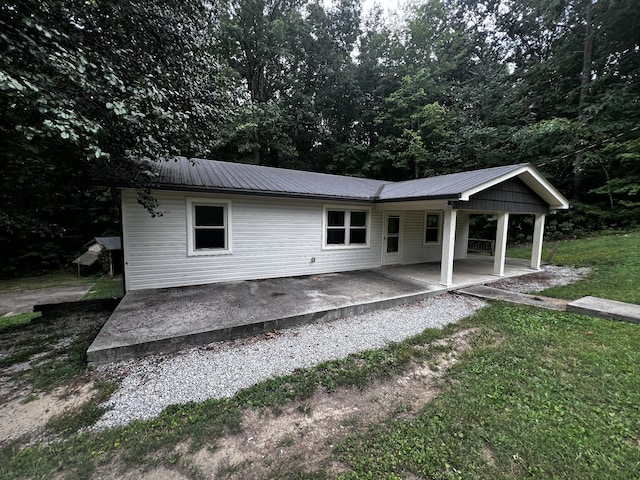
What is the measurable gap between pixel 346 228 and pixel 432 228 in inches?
151

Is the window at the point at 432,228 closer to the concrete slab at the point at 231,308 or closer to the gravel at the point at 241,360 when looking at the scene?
the concrete slab at the point at 231,308

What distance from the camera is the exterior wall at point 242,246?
18.4 feet

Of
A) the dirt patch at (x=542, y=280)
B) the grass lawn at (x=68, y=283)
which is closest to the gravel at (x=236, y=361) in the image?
the dirt patch at (x=542, y=280)

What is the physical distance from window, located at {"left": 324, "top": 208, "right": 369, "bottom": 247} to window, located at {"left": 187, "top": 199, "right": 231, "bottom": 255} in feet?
9.46

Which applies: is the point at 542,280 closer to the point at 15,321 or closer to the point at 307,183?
the point at 307,183

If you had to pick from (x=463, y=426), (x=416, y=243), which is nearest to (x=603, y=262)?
(x=416, y=243)

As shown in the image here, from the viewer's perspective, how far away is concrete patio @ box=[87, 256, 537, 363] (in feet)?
11.5

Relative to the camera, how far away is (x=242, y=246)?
6.65 meters

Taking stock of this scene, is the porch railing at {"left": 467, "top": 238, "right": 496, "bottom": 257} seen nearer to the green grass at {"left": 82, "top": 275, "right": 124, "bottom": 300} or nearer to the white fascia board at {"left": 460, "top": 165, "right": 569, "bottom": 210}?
the white fascia board at {"left": 460, "top": 165, "right": 569, "bottom": 210}

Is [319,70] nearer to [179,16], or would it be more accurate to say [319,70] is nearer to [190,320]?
[179,16]

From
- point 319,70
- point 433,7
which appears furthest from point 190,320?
point 433,7

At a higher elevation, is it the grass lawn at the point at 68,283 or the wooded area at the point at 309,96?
the wooded area at the point at 309,96

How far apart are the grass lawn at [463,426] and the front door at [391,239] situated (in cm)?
545

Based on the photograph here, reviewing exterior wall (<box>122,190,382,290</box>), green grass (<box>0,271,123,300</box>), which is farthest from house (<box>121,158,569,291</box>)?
green grass (<box>0,271,123,300</box>)
